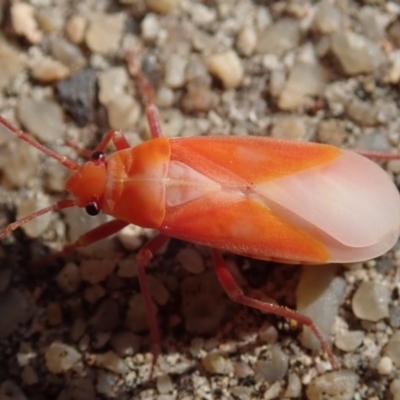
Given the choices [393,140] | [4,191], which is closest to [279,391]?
[393,140]

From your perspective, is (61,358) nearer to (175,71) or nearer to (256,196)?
(256,196)

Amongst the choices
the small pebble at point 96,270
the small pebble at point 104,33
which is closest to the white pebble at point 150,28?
the small pebble at point 104,33

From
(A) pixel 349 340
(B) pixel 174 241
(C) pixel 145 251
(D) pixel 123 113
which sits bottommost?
(A) pixel 349 340

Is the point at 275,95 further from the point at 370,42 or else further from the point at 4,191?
the point at 4,191

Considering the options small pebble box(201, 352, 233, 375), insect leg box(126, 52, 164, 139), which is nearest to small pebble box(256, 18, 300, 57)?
insect leg box(126, 52, 164, 139)

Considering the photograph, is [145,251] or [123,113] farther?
[123,113]

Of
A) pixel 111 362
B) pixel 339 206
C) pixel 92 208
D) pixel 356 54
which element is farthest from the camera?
pixel 356 54

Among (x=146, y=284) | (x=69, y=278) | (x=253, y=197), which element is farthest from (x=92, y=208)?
(x=253, y=197)
